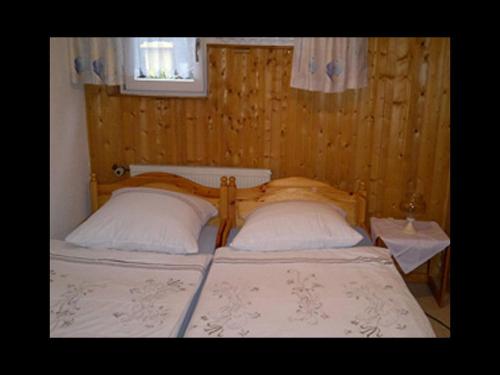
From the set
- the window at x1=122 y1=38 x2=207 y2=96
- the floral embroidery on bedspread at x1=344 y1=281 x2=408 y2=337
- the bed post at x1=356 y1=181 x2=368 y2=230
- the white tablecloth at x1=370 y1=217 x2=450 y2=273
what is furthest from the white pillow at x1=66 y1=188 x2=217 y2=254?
the white tablecloth at x1=370 y1=217 x2=450 y2=273

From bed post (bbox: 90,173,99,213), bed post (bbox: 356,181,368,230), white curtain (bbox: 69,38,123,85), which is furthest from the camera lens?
bed post (bbox: 90,173,99,213)

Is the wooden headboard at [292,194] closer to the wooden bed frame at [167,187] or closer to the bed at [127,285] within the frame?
the wooden bed frame at [167,187]

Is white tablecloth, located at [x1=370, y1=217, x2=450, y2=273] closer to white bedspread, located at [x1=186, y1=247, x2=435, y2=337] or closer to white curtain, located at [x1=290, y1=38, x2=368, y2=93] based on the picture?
white bedspread, located at [x1=186, y1=247, x2=435, y2=337]

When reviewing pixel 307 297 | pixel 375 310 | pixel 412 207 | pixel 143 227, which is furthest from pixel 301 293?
pixel 412 207

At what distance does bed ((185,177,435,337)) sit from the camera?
165 cm

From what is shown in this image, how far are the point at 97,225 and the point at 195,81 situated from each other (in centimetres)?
111

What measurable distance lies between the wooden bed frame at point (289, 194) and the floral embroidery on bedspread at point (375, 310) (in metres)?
0.89

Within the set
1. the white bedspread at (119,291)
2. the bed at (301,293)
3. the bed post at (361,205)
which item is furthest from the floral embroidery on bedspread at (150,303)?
the bed post at (361,205)

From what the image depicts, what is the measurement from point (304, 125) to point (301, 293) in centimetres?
133

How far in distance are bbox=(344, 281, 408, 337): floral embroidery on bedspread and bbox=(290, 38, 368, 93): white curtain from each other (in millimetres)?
1255

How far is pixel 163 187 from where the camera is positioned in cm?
286

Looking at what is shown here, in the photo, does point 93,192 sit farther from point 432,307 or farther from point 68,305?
point 432,307
